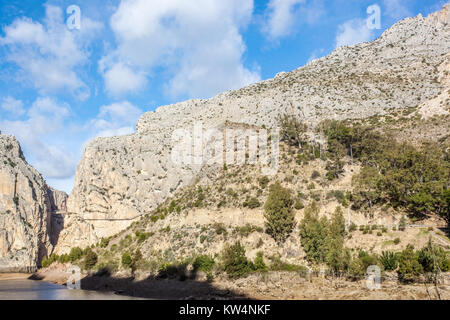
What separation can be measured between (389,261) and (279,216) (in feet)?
38.8

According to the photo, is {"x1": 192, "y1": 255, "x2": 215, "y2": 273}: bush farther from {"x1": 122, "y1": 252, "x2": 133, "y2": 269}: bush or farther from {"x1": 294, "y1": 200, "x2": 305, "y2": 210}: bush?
{"x1": 294, "y1": 200, "x2": 305, "y2": 210}: bush

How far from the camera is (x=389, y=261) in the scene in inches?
1086

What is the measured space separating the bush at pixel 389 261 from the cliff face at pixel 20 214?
6392 cm

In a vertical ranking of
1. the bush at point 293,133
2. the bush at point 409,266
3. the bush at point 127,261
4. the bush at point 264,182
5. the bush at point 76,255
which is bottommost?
the bush at point 76,255

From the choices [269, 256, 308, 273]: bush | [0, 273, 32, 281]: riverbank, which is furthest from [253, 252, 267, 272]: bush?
[0, 273, 32, 281]: riverbank

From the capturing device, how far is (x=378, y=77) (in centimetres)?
6550

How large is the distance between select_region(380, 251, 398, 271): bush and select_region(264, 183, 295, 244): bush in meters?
10.2

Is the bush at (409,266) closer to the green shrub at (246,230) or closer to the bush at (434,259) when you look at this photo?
the bush at (434,259)

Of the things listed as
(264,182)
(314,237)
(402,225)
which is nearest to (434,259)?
(402,225)

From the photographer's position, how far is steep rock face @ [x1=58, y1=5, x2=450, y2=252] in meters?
61.4

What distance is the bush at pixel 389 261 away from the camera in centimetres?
2736

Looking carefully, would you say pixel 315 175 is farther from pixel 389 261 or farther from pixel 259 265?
pixel 389 261

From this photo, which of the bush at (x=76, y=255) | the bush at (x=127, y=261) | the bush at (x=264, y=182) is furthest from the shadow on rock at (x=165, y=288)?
the bush at (x=264, y=182)
